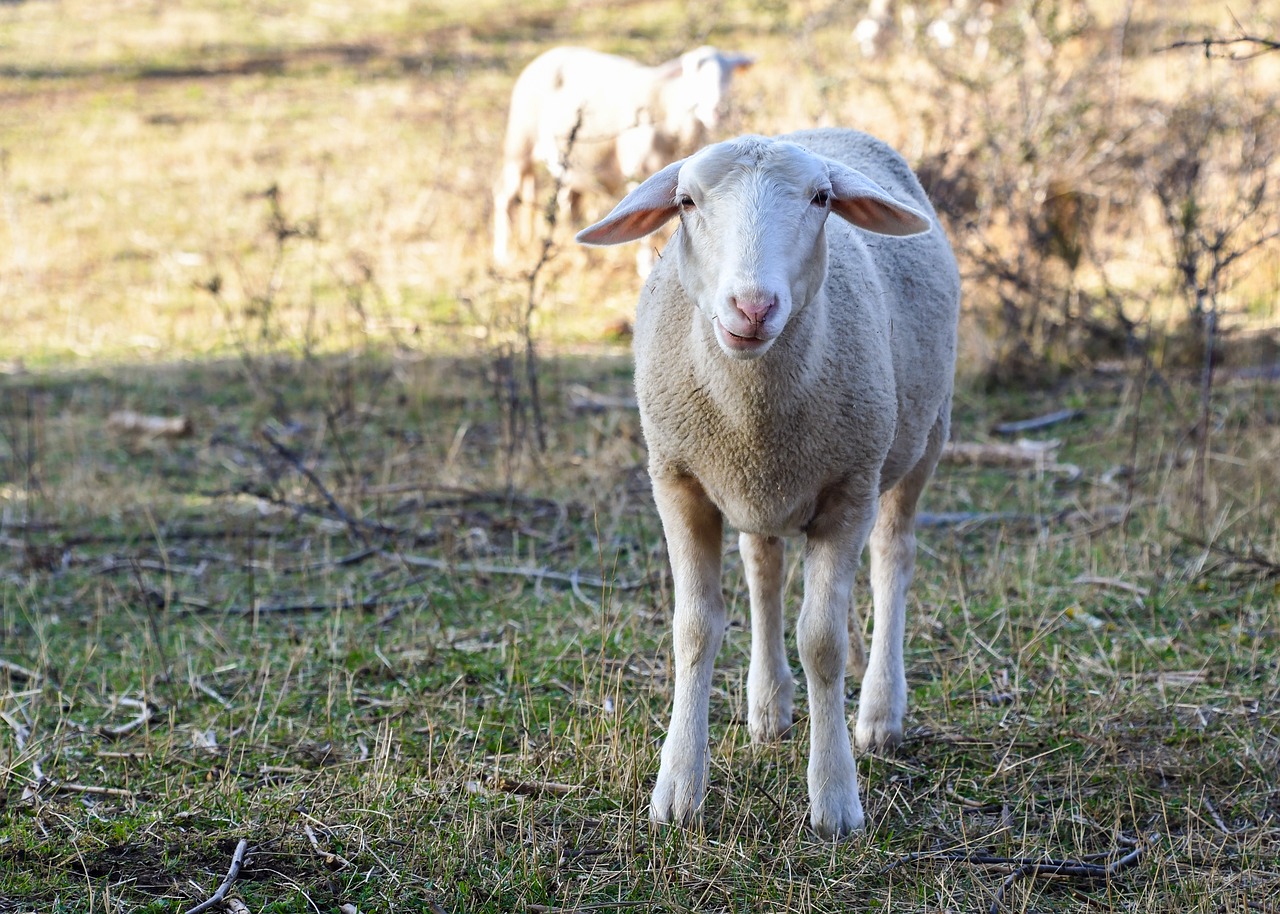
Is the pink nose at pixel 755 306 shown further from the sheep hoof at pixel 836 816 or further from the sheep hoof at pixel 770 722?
the sheep hoof at pixel 770 722

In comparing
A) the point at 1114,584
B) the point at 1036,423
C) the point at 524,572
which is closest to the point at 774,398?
the point at 524,572

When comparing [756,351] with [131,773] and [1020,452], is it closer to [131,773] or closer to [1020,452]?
[131,773]

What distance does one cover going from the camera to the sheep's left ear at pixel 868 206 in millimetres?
3234

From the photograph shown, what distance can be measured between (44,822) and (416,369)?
570cm

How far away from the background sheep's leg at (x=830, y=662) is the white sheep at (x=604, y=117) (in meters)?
6.68

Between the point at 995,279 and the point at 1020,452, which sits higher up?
the point at 995,279

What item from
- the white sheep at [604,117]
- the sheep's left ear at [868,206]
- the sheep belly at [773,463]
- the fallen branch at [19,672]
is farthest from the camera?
the white sheep at [604,117]

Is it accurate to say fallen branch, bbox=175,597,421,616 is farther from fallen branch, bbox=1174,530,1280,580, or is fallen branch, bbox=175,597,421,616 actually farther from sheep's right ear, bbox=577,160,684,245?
fallen branch, bbox=1174,530,1280,580

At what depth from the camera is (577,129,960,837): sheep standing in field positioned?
10.2ft

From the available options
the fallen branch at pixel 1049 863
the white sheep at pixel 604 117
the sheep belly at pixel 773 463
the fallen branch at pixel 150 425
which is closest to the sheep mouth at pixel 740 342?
the sheep belly at pixel 773 463

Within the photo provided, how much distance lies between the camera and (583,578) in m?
5.37

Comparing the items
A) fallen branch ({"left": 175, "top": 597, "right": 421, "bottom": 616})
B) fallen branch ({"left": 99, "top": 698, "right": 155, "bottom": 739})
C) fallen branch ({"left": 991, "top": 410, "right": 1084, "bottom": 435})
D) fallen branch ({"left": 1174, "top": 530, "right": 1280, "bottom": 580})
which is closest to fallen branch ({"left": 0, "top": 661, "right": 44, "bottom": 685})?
fallen branch ({"left": 99, "top": 698, "right": 155, "bottom": 739})

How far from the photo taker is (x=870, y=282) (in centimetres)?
379

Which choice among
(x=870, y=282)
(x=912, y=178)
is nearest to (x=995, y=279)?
(x=912, y=178)
